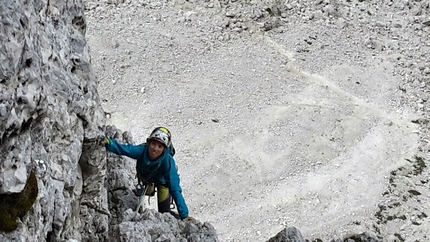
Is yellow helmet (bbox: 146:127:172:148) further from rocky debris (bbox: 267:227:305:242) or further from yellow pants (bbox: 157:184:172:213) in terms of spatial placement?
rocky debris (bbox: 267:227:305:242)

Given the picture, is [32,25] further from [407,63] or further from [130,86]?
[407,63]

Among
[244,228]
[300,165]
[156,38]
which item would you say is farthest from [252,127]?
[156,38]

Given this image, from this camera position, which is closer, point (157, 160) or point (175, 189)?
point (157, 160)

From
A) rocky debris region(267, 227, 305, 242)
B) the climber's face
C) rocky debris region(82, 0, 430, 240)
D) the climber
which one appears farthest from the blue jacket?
rocky debris region(82, 0, 430, 240)

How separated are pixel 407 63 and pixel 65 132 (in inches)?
1055

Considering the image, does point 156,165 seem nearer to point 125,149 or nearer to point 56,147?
point 125,149

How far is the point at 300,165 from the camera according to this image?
24266mm

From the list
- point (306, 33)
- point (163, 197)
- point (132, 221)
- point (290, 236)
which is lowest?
point (306, 33)

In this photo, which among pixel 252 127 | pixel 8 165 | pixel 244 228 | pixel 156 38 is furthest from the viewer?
pixel 156 38

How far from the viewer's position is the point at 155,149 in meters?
10.9

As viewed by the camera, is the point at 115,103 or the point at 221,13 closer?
the point at 115,103

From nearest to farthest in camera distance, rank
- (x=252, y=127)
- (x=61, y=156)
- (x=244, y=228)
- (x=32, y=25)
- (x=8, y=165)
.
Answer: (x=8, y=165)
(x=32, y=25)
(x=61, y=156)
(x=244, y=228)
(x=252, y=127)

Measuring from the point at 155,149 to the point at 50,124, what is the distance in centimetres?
284

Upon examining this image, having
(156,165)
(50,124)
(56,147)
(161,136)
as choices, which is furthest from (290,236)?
(50,124)
